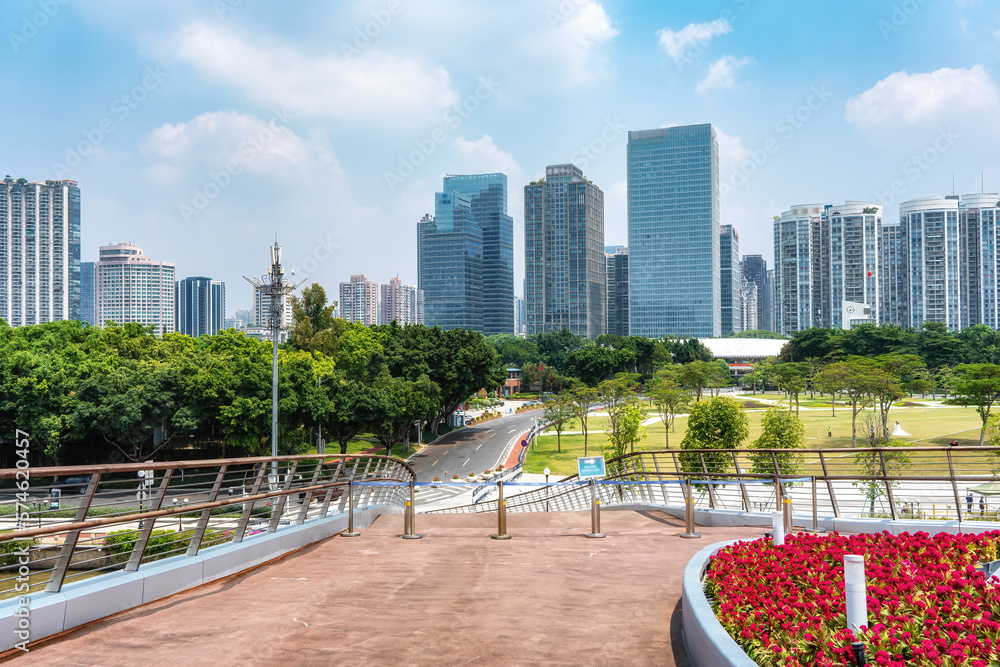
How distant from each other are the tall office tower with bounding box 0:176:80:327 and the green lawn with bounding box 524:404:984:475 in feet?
400

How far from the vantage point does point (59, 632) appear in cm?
502

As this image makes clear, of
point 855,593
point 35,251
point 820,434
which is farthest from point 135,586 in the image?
point 35,251

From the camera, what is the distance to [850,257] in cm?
14975

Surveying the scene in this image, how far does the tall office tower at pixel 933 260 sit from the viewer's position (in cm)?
13925

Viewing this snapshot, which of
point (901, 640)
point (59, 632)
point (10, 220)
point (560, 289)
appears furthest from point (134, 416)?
point (560, 289)

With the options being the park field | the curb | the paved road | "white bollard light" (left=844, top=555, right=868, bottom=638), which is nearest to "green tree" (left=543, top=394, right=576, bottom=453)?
the park field

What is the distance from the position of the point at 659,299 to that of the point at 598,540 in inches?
6742

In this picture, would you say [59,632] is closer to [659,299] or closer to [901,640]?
[901,640]

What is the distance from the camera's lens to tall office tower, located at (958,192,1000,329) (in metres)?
135

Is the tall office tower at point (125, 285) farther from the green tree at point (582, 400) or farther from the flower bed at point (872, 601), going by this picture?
the flower bed at point (872, 601)

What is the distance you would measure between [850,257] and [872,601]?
164 m

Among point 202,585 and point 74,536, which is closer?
point 74,536

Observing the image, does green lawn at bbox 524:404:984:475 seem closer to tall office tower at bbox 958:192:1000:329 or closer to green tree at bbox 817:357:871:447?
green tree at bbox 817:357:871:447

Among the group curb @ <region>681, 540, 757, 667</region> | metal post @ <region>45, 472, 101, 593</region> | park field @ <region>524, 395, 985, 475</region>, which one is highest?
metal post @ <region>45, 472, 101, 593</region>
